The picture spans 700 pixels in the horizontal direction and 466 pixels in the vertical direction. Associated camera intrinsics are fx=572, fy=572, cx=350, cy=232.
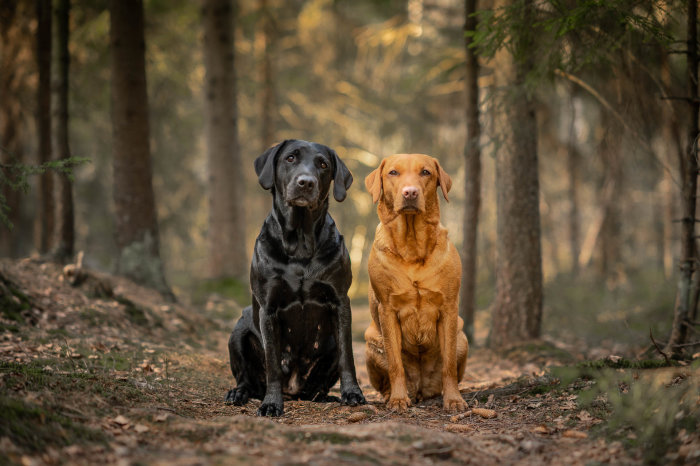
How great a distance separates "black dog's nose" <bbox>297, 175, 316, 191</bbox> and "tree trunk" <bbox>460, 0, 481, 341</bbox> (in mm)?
4417

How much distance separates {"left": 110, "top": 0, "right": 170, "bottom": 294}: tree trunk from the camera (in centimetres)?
897

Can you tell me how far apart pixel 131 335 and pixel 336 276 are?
11.9 ft

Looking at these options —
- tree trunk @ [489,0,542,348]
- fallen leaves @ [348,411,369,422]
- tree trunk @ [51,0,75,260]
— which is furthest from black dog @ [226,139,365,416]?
tree trunk @ [51,0,75,260]

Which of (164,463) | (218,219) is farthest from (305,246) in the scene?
(218,219)

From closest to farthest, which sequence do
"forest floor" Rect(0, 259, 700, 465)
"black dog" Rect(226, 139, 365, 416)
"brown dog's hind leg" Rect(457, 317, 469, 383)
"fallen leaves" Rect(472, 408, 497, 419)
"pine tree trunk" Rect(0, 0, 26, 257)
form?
"forest floor" Rect(0, 259, 700, 465), "fallen leaves" Rect(472, 408, 497, 419), "black dog" Rect(226, 139, 365, 416), "brown dog's hind leg" Rect(457, 317, 469, 383), "pine tree trunk" Rect(0, 0, 26, 257)

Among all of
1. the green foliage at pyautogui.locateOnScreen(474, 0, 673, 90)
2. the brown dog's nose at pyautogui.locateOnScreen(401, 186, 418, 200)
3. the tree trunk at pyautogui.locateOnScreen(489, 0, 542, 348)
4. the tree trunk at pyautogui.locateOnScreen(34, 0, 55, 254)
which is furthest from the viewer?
the tree trunk at pyautogui.locateOnScreen(34, 0, 55, 254)

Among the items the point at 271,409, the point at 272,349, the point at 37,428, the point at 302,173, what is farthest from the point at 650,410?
the point at 37,428

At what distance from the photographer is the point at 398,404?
479 centimetres

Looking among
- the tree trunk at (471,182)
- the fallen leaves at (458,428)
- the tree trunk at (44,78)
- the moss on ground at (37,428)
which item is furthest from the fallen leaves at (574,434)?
the tree trunk at (44,78)

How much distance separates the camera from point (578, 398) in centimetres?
454

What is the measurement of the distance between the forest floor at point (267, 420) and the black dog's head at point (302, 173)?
1.78 metres

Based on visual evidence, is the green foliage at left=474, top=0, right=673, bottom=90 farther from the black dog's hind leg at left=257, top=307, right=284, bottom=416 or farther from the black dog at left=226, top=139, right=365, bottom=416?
the black dog's hind leg at left=257, top=307, right=284, bottom=416

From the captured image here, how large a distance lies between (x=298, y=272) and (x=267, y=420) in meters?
1.26

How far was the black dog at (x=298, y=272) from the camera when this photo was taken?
480cm
